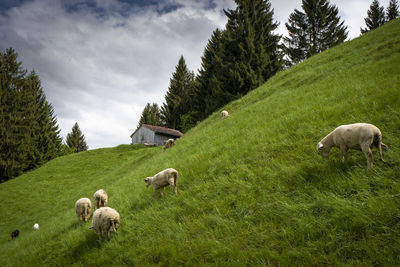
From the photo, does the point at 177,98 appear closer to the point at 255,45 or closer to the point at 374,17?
the point at 255,45

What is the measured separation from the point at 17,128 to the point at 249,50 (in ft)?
150

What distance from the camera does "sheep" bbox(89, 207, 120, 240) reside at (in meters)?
5.51

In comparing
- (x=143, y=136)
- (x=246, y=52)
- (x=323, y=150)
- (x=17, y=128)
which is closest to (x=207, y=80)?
(x=246, y=52)

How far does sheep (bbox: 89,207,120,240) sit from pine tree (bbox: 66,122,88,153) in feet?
275

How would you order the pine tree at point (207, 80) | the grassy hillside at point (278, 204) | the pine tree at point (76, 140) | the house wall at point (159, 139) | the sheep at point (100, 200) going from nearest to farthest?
1. the grassy hillside at point (278, 204)
2. the sheep at point (100, 200)
3. the pine tree at point (207, 80)
4. the house wall at point (159, 139)
5. the pine tree at point (76, 140)

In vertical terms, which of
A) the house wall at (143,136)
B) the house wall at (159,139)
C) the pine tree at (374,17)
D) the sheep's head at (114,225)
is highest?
the pine tree at (374,17)

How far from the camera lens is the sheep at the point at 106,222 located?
5508 millimetres

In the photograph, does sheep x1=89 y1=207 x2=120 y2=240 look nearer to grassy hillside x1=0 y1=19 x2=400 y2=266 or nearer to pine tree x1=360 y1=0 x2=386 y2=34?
grassy hillside x1=0 y1=19 x2=400 y2=266

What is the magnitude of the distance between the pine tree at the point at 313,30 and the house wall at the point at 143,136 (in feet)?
118

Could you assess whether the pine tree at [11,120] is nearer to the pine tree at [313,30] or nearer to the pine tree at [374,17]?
the pine tree at [313,30]

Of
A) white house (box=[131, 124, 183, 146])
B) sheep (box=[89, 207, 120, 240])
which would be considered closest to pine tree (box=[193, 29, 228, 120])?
white house (box=[131, 124, 183, 146])

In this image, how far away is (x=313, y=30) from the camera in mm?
39656

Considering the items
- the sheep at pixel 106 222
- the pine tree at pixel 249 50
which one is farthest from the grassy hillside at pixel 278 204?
the pine tree at pixel 249 50

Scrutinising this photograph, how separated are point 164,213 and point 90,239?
2656mm
